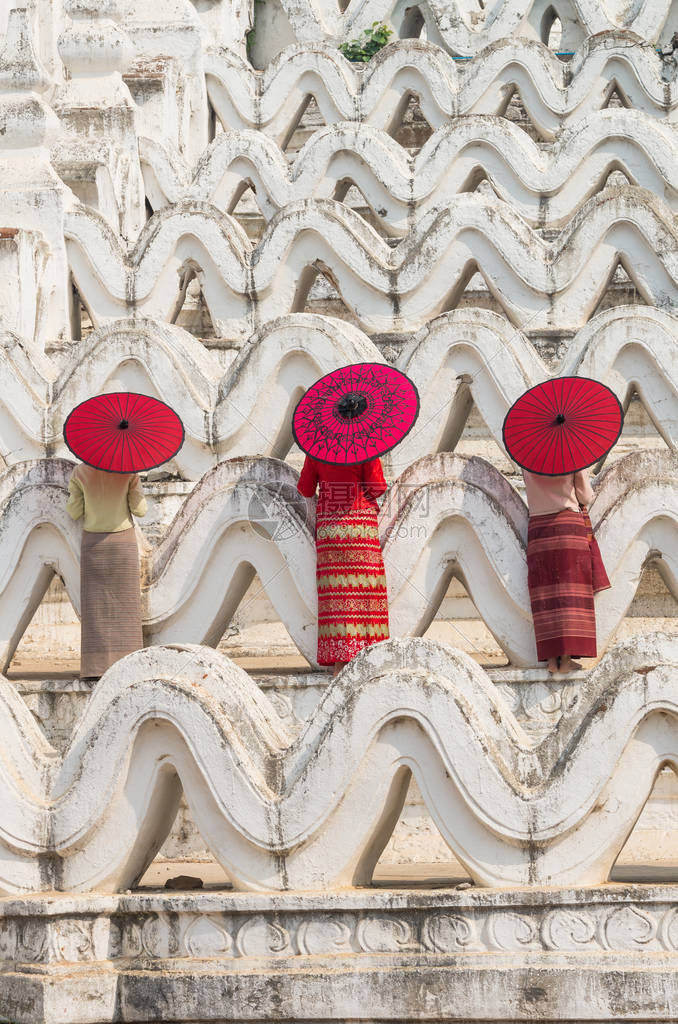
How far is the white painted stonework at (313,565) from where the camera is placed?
6.82 m

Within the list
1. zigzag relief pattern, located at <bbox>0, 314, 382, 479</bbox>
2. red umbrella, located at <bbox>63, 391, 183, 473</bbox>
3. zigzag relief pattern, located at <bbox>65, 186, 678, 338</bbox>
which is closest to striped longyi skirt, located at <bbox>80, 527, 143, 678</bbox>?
red umbrella, located at <bbox>63, 391, 183, 473</bbox>

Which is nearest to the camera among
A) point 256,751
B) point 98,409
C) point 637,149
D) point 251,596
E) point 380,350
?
point 256,751

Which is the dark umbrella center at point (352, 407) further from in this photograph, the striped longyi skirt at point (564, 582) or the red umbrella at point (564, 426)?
the striped longyi skirt at point (564, 582)

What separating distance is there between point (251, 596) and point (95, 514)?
1.44m

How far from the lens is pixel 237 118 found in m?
15.3

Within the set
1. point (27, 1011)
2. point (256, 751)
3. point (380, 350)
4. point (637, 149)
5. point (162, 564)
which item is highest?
point (637, 149)

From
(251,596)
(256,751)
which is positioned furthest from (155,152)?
(256,751)

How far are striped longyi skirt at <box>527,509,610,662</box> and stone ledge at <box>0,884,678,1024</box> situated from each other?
1723mm

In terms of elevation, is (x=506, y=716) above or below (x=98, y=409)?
below

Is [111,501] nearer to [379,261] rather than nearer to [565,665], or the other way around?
[565,665]

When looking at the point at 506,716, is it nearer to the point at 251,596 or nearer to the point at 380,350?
the point at 251,596

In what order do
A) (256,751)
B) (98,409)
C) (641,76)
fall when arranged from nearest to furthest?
(256,751) → (98,409) → (641,76)

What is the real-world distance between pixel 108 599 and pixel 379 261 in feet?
11.7

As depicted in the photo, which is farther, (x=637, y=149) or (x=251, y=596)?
(x=637, y=149)
